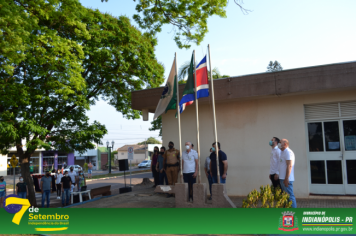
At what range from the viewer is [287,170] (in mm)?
6855

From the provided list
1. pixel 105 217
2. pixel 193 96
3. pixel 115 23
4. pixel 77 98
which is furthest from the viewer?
pixel 115 23

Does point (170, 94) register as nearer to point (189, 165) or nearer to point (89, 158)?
point (189, 165)

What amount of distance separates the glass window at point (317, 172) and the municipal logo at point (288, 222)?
485 centimetres

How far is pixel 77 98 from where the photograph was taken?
13852 millimetres

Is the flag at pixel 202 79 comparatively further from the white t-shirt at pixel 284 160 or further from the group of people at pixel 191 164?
the white t-shirt at pixel 284 160

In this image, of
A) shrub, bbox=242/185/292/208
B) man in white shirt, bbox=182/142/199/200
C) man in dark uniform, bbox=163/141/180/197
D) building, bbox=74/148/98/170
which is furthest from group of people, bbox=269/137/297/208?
building, bbox=74/148/98/170

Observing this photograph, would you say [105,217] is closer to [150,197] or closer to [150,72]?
[150,197]

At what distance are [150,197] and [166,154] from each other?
5.52ft

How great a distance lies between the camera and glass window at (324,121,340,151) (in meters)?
9.66

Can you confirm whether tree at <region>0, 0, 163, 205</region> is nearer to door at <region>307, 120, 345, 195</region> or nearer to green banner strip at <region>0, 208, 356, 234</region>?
green banner strip at <region>0, 208, 356, 234</region>

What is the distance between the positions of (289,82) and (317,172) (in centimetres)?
317

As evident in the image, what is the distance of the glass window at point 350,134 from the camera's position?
9461 millimetres

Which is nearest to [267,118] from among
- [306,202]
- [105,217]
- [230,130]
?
[230,130]

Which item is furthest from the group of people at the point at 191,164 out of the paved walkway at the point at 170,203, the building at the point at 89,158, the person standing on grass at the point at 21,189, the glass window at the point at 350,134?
the building at the point at 89,158
